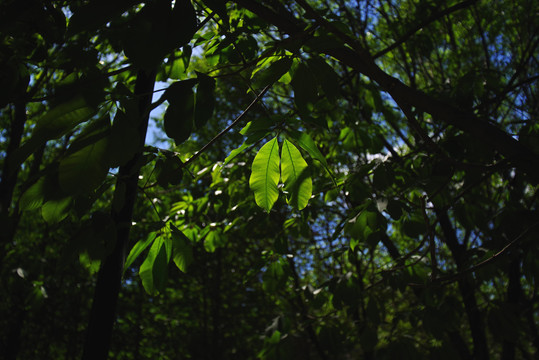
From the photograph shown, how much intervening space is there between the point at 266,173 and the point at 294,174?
80mm

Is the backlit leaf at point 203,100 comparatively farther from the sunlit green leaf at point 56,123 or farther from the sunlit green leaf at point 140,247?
the sunlit green leaf at point 140,247

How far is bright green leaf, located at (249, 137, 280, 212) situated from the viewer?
1.11 metres

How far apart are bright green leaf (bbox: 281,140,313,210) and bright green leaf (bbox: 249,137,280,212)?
0.08 feet

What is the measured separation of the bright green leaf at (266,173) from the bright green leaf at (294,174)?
0.02 metres

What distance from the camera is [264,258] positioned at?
7.64 ft

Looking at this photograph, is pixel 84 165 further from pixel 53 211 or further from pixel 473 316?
pixel 473 316

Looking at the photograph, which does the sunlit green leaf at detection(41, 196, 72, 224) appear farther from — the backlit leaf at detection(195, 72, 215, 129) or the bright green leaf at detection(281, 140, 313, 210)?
the bright green leaf at detection(281, 140, 313, 210)

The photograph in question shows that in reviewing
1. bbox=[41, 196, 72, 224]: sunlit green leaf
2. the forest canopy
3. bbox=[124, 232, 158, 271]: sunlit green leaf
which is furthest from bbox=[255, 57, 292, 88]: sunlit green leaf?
bbox=[124, 232, 158, 271]: sunlit green leaf

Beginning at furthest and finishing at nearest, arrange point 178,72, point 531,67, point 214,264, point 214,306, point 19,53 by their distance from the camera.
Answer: point 214,264, point 214,306, point 531,67, point 19,53, point 178,72

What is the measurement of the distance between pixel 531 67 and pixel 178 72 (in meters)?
5.18

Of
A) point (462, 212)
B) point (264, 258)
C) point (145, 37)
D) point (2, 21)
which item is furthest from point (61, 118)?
point (462, 212)

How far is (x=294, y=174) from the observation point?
1130 mm

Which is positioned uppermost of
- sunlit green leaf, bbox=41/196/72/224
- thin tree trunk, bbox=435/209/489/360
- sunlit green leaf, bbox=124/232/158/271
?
sunlit green leaf, bbox=124/232/158/271

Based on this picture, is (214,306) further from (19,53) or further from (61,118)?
(61,118)
